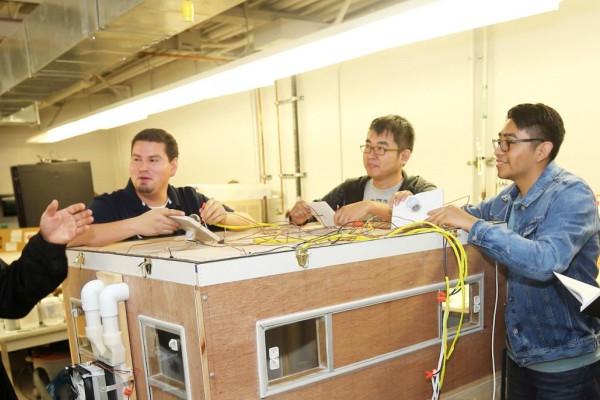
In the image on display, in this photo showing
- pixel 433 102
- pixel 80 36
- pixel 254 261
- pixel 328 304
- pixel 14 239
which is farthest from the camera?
pixel 14 239

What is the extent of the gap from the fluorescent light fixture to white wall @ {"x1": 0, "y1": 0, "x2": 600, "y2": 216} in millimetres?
1126

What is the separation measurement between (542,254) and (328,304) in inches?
21.9

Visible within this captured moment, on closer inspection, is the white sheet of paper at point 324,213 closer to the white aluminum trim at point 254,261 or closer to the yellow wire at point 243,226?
the yellow wire at point 243,226

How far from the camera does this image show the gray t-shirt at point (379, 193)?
2035 mm

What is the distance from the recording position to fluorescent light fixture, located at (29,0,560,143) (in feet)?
5.19

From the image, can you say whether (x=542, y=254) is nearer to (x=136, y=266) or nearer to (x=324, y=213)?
(x=324, y=213)

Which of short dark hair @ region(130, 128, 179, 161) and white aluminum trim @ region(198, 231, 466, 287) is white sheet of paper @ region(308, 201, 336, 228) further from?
short dark hair @ region(130, 128, 179, 161)

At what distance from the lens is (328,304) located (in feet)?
3.62

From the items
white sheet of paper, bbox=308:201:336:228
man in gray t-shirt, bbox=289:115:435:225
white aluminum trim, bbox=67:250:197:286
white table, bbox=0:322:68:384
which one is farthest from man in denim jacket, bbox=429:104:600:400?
white table, bbox=0:322:68:384

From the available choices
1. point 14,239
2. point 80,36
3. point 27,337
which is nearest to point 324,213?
point 80,36

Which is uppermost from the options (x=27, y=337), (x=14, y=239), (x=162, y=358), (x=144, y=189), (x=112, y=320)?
(x=144, y=189)

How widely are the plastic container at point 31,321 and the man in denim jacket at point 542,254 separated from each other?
2603 millimetres

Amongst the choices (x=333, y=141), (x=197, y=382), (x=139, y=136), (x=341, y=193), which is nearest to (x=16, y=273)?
(x=197, y=382)

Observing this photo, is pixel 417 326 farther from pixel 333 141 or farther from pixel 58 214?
pixel 333 141
